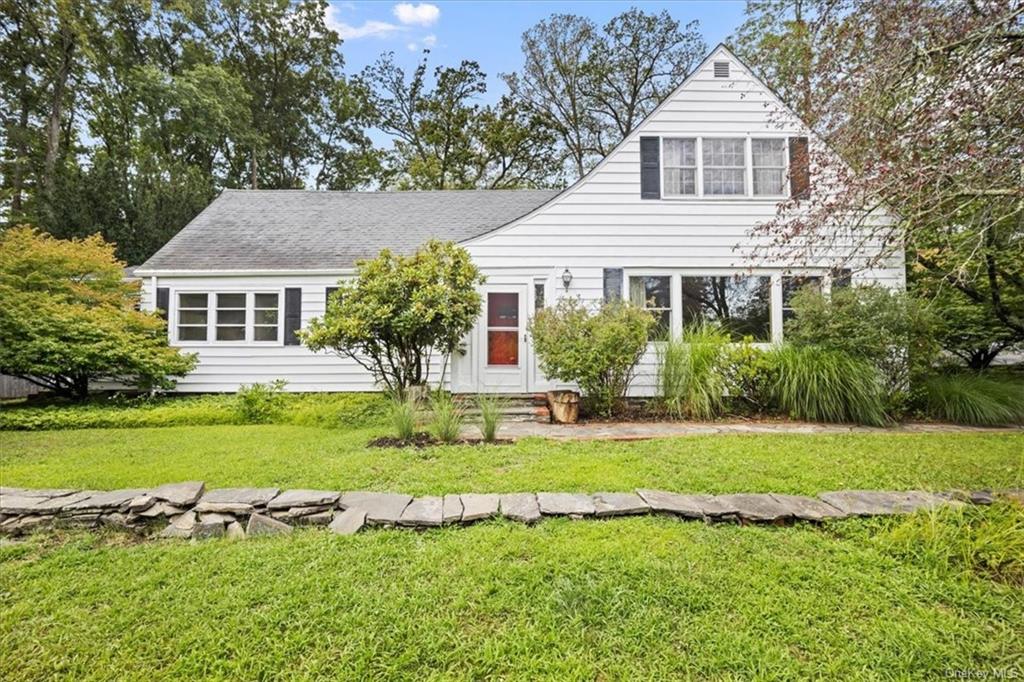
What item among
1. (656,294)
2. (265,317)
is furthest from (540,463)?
(265,317)

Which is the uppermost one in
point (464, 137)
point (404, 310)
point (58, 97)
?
Answer: point (464, 137)

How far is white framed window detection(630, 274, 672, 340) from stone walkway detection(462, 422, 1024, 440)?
243cm

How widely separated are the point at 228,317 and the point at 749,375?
1048cm

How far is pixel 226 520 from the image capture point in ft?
11.3

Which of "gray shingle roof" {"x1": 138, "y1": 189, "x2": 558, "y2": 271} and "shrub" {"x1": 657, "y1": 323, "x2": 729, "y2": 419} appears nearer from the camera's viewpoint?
"shrub" {"x1": 657, "y1": 323, "x2": 729, "y2": 419}

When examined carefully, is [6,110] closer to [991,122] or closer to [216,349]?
[216,349]

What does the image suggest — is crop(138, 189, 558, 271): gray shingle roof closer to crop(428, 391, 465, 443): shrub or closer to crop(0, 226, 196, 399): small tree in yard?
crop(0, 226, 196, 399): small tree in yard

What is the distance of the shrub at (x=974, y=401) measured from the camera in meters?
6.82

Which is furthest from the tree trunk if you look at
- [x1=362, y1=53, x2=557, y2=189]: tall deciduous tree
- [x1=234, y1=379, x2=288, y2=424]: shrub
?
[x1=234, y1=379, x2=288, y2=424]: shrub

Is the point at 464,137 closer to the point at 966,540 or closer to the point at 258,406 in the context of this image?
the point at 258,406

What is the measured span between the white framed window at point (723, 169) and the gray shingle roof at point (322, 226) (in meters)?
4.55

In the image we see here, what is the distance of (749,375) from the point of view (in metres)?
7.25

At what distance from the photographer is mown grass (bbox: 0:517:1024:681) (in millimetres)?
2033

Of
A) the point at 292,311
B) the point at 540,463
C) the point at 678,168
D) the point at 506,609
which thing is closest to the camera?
the point at 506,609
